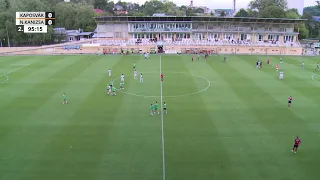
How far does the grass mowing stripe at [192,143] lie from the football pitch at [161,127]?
0.06 m

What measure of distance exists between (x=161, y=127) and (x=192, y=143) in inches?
134

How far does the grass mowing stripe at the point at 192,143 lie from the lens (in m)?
16.7

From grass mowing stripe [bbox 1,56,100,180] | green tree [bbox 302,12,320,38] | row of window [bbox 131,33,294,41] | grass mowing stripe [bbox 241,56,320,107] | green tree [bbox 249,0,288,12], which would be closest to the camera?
grass mowing stripe [bbox 1,56,100,180]

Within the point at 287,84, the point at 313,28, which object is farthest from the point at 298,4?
the point at 287,84

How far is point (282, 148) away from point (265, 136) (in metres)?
1.80

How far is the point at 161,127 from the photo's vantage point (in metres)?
22.4

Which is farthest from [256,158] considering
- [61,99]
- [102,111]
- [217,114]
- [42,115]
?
[61,99]

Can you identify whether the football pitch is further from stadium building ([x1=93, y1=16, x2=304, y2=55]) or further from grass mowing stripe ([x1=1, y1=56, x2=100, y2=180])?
stadium building ([x1=93, y1=16, x2=304, y2=55])

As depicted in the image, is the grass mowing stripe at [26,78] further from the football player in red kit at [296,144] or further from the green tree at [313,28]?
the green tree at [313,28]

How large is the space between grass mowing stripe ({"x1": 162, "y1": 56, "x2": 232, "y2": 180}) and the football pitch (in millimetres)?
59

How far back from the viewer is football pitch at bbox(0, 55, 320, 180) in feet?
55.5
